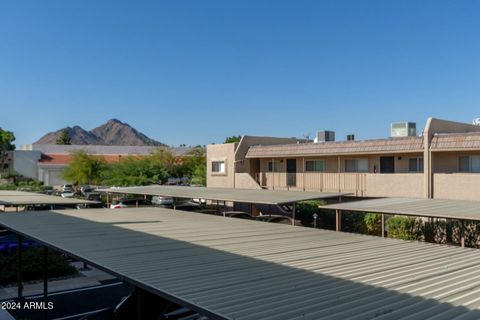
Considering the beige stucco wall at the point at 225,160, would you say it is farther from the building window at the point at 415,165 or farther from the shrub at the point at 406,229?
the shrub at the point at 406,229

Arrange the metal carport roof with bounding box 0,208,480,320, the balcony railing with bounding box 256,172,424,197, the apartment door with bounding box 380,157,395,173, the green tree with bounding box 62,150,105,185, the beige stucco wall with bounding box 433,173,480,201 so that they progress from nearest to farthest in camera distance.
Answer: the metal carport roof with bounding box 0,208,480,320 < the beige stucco wall with bounding box 433,173,480,201 < the balcony railing with bounding box 256,172,424,197 < the apartment door with bounding box 380,157,395,173 < the green tree with bounding box 62,150,105,185

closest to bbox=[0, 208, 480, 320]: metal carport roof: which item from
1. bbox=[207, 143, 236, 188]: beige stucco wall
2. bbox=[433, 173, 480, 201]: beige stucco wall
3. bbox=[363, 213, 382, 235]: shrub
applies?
bbox=[363, 213, 382, 235]: shrub

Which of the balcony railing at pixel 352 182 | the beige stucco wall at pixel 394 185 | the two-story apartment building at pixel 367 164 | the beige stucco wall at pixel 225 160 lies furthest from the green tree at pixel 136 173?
the beige stucco wall at pixel 394 185

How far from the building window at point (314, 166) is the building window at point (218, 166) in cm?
752

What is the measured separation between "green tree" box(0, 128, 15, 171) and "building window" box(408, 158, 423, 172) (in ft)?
237

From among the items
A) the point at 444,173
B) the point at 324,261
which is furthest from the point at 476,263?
the point at 444,173

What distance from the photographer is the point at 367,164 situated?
28.7 metres

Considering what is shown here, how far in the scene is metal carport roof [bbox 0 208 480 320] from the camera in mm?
5141

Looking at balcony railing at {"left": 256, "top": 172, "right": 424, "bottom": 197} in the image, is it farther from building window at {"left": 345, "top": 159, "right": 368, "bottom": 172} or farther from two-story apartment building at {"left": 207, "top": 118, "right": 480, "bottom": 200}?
building window at {"left": 345, "top": 159, "right": 368, "bottom": 172}

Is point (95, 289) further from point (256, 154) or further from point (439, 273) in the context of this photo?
point (256, 154)

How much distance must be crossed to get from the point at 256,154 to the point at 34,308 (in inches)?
888

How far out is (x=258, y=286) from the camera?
614cm

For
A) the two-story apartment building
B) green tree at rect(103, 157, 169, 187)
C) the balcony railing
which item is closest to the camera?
the two-story apartment building

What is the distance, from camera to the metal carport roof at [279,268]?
514 centimetres
